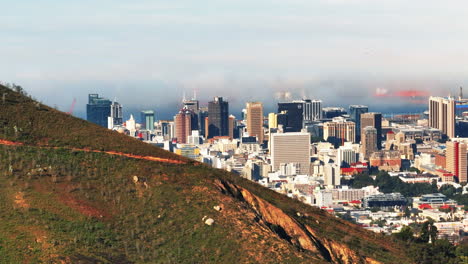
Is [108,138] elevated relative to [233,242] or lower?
elevated

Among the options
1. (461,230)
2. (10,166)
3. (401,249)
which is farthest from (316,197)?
(10,166)

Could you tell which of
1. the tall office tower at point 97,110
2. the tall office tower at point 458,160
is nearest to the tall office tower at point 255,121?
the tall office tower at point 97,110

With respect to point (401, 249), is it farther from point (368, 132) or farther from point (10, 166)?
point (368, 132)


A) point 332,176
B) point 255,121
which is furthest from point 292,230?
point 255,121

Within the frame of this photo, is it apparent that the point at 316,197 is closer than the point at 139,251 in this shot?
No

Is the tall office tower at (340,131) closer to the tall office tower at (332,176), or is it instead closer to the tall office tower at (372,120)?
the tall office tower at (372,120)

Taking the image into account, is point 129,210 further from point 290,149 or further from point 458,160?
point 290,149
